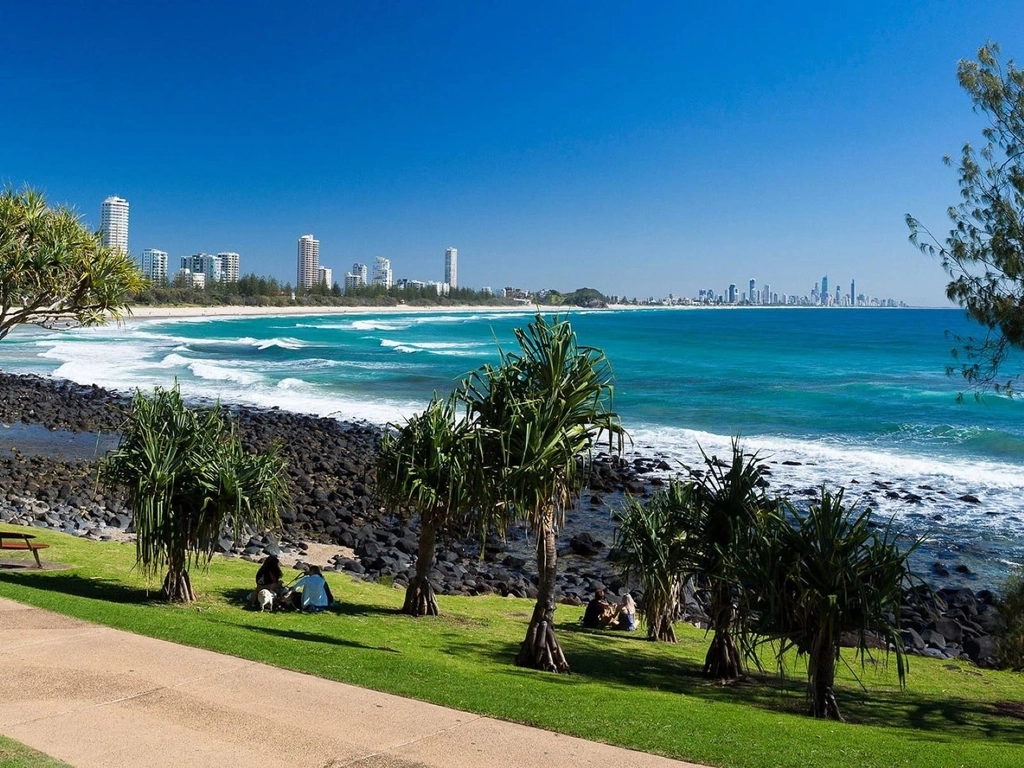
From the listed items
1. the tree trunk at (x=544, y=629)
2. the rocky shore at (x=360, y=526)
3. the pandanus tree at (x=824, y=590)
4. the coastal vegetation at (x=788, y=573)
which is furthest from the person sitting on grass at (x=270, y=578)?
the pandanus tree at (x=824, y=590)

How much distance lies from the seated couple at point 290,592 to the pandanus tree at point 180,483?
3.35 feet

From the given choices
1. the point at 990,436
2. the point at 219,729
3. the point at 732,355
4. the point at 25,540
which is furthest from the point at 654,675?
the point at 732,355

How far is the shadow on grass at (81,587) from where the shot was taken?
11.9 m

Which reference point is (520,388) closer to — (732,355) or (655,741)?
(655,741)

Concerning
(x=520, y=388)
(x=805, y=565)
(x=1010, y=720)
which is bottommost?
(x=1010, y=720)

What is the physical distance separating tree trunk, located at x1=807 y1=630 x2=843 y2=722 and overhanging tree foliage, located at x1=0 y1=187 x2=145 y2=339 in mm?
13294

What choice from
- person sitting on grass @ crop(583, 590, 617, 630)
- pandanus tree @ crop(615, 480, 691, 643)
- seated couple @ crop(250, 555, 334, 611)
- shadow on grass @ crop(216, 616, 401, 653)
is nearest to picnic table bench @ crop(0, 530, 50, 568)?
seated couple @ crop(250, 555, 334, 611)

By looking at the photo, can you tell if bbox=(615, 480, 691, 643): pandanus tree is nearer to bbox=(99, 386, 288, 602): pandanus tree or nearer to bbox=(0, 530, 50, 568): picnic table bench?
bbox=(99, 386, 288, 602): pandanus tree

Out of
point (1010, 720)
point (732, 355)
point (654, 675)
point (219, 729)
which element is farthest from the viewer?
point (732, 355)

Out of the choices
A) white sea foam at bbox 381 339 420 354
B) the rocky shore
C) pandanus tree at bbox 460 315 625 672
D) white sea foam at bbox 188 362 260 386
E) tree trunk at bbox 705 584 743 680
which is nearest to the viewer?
pandanus tree at bbox 460 315 625 672

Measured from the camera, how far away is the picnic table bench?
43.6 feet

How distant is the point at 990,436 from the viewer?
3738 centimetres

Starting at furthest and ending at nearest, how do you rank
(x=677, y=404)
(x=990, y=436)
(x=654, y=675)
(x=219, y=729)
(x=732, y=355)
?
(x=732, y=355) < (x=677, y=404) < (x=990, y=436) < (x=654, y=675) < (x=219, y=729)

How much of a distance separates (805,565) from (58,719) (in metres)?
6.78
